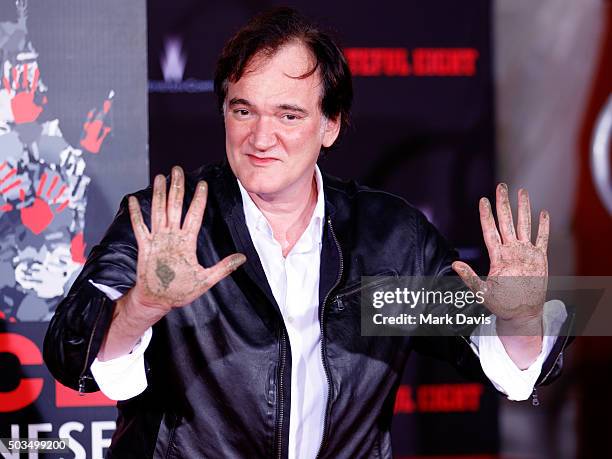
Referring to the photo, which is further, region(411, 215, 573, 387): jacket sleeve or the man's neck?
the man's neck

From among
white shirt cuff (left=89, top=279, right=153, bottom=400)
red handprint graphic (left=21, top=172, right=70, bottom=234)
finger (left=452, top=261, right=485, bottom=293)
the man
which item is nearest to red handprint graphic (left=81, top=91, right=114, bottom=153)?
red handprint graphic (left=21, top=172, right=70, bottom=234)

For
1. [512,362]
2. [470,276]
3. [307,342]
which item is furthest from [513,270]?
[307,342]

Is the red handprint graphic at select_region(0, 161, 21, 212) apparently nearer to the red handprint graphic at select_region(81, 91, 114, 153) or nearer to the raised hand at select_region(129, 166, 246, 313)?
the red handprint graphic at select_region(81, 91, 114, 153)

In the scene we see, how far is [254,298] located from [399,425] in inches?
61.9

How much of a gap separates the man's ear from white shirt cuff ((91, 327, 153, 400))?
599mm

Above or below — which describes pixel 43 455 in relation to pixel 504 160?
below

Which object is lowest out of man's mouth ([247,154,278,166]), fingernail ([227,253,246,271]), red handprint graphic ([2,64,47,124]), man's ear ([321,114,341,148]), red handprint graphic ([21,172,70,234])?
fingernail ([227,253,246,271])

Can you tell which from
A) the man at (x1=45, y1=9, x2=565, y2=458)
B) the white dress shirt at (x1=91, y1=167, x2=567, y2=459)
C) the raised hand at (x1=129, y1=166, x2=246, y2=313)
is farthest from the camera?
the white dress shirt at (x1=91, y1=167, x2=567, y2=459)

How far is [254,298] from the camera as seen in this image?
173 cm

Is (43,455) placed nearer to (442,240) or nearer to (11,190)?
(11,190)

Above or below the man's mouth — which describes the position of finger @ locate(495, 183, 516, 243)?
below

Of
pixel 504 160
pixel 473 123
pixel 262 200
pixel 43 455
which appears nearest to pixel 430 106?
pixel 473 123

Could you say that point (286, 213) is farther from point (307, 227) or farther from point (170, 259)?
point (170, 259)

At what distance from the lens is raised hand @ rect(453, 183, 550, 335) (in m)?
1.64
